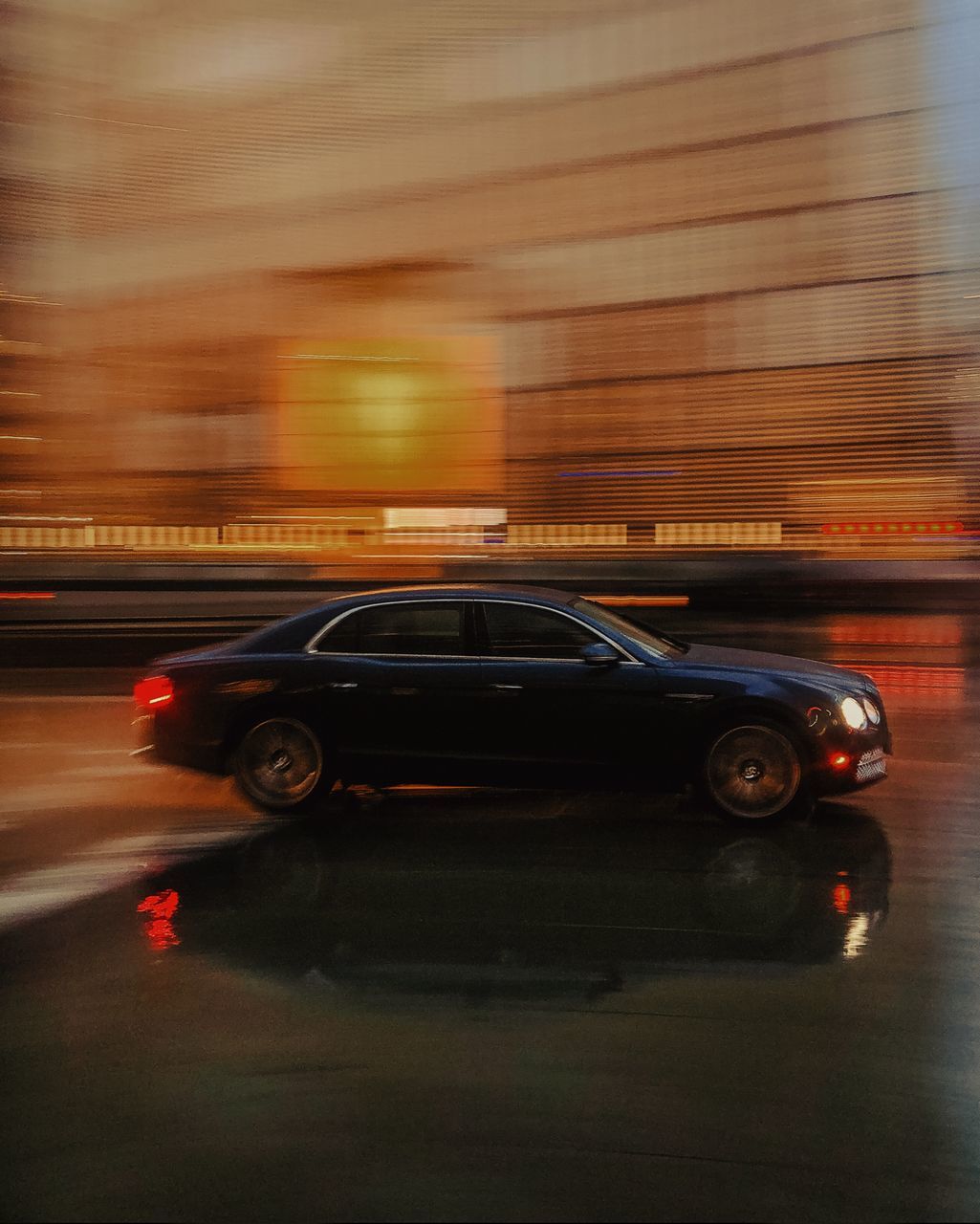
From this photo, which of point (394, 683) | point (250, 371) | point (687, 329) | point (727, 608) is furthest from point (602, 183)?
point (394, 683)

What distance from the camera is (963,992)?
4211 millimetres

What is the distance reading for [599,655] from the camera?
264 inches

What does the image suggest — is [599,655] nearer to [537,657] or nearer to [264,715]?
[537,657]

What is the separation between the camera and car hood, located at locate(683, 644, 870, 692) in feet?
21.9

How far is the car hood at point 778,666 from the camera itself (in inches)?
263

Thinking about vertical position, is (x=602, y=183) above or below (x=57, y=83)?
below

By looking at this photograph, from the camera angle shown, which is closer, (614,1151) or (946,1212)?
(946,1212)

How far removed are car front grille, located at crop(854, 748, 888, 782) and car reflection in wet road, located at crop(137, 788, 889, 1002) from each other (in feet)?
0.83

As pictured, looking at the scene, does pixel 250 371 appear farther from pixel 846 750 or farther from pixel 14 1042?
pixel 14 1042

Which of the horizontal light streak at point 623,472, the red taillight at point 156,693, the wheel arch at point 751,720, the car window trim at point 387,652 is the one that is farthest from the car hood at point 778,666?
the horizontal light streak at point 623,472

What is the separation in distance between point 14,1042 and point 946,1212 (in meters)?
2.70

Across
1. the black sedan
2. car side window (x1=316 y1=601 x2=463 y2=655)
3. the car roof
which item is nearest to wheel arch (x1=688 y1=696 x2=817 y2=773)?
the black sedan

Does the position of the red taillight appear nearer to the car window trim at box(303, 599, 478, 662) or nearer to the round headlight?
the car window trim at box(303, 599, 478, 662)

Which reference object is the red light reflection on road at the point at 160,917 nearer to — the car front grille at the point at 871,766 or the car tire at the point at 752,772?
the car tire at the point at 752,772
